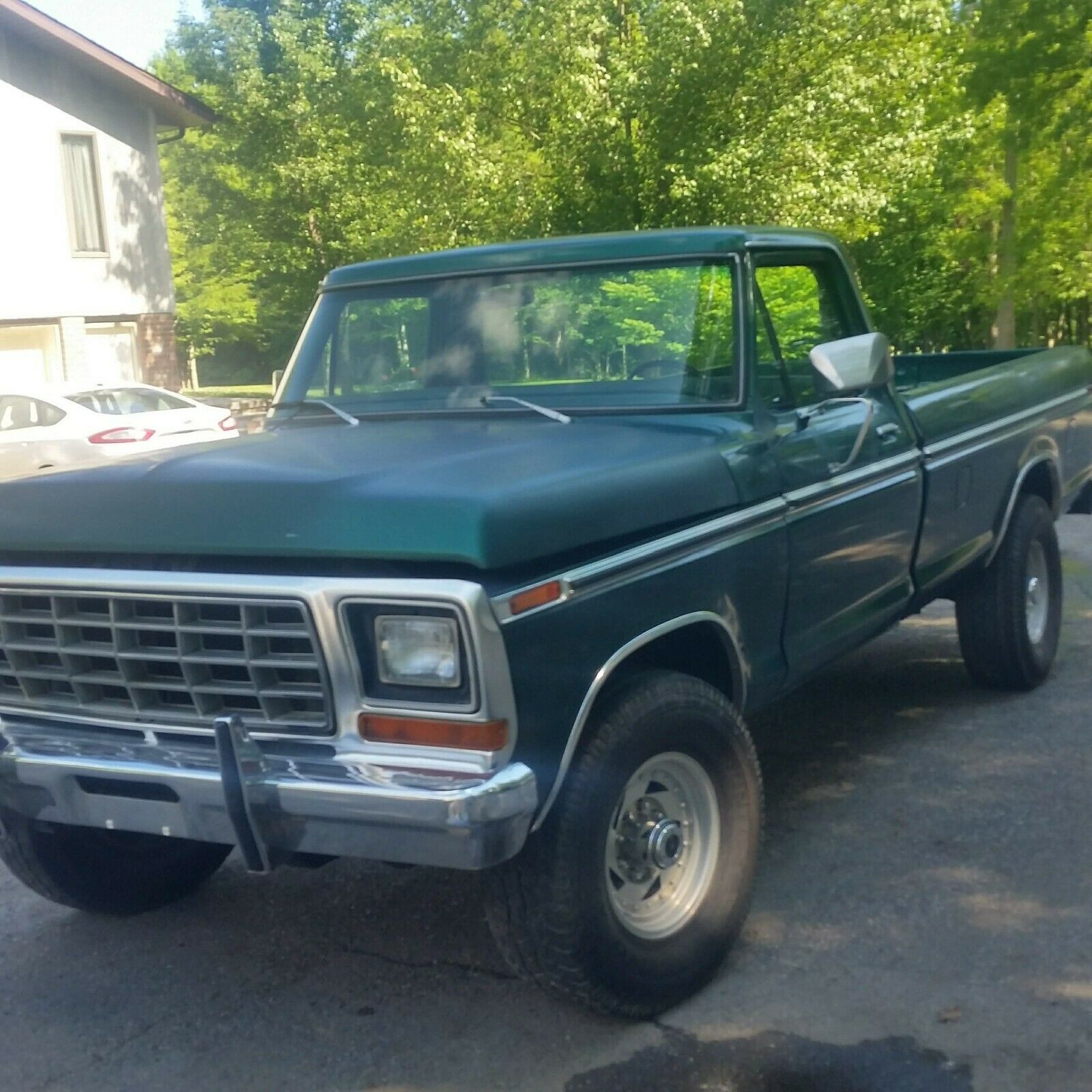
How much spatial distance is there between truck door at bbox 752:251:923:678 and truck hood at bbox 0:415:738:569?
1.58ft

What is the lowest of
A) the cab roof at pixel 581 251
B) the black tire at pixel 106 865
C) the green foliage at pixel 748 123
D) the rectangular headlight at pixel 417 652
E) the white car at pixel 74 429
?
the black tire at pixel 106 865

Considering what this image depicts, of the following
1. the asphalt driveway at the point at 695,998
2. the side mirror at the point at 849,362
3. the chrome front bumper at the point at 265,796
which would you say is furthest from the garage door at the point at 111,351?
the chrome front bumper at the point at 265,796

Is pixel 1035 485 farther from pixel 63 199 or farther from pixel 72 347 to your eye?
pixel 63 199

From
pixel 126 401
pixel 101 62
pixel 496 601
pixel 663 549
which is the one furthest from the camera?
pixel 101 62

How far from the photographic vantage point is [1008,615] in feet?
19.9

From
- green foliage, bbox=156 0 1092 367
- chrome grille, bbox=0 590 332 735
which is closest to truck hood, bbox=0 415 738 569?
chrome grille, bbox=0 590 332 735

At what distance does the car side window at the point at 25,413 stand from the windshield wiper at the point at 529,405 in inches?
497

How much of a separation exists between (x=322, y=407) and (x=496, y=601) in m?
2.00

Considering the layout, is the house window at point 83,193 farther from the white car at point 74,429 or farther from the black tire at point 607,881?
the black tire at point 607,881

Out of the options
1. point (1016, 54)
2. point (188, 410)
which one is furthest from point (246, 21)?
point (1016, 54)

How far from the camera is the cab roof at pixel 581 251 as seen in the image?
456 cm

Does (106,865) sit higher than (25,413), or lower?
lower

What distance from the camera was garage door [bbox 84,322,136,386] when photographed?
2422cm

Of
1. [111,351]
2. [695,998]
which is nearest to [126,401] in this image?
[111,351]
